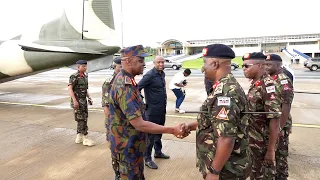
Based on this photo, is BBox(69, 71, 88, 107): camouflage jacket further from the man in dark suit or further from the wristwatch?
the wristwatch

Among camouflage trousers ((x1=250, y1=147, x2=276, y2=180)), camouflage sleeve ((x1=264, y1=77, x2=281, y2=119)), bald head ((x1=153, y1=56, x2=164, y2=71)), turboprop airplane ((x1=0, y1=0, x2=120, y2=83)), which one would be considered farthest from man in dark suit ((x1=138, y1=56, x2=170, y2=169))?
turboprop airplane ((x1=0, y1=0, x2=120, y2=83))

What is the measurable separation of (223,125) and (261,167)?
4.66 feet

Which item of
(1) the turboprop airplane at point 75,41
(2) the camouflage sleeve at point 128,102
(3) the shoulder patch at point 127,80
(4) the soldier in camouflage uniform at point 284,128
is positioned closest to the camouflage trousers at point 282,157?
(4) the soldier in camouflage uniform at point 284,128

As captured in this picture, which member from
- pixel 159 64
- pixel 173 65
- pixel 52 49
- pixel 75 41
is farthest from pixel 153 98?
pixel 173 65

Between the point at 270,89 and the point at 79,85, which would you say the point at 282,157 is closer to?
the point at 270,89

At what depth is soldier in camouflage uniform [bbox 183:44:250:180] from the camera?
1783mm

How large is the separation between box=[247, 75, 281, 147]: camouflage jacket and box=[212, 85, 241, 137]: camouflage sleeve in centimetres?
95

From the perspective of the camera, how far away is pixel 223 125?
1.78 m

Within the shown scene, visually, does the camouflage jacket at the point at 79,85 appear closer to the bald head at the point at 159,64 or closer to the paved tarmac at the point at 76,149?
the paved tarmac at the point at 76,149

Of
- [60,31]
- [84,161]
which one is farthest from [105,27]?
[84,161]

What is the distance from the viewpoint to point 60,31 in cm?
889

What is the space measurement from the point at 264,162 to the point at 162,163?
1.83 m

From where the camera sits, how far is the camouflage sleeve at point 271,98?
8.50 ft

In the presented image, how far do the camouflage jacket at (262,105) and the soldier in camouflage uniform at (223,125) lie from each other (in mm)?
826
